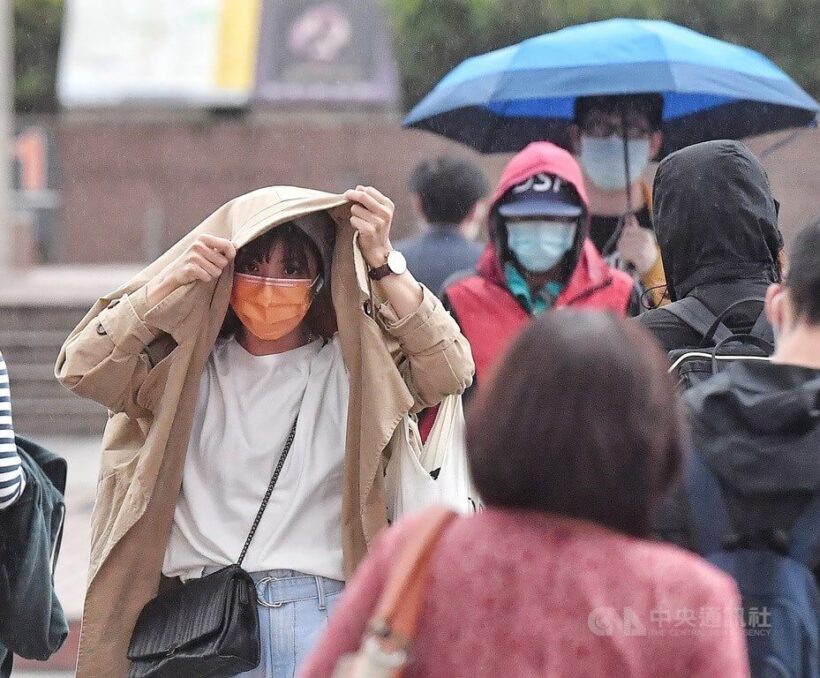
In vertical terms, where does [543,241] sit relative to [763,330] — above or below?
below

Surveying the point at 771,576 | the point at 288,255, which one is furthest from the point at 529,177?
the point at 771,576

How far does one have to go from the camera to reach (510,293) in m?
4.55

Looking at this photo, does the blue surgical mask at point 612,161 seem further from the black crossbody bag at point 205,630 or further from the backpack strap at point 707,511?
the backpack strap at point 707,511

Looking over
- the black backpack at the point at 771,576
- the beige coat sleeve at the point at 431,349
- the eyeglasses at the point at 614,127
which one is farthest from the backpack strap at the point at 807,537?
the eyeglasses at the point at 614,127

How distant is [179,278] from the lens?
3.02 meters

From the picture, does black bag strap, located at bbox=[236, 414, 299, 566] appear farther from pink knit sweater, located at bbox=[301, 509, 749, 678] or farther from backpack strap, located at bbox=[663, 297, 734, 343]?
pink knit sweater, located at bbox=[301, 509, 749, 678]

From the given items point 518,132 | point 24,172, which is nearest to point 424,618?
point 518,132

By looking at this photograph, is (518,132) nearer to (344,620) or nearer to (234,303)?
(234,303)

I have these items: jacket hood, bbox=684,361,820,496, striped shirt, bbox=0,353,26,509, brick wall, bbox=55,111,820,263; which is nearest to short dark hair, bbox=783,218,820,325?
jacket hood, bbox=684,361,820,496

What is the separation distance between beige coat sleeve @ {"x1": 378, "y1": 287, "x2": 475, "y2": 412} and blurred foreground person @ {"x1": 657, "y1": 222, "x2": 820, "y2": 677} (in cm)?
102

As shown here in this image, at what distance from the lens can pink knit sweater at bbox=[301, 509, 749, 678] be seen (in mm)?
1746

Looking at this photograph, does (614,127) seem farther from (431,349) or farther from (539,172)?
(431,349)

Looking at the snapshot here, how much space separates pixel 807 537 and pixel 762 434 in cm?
16

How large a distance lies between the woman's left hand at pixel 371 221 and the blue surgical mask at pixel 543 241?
5.02 feet
